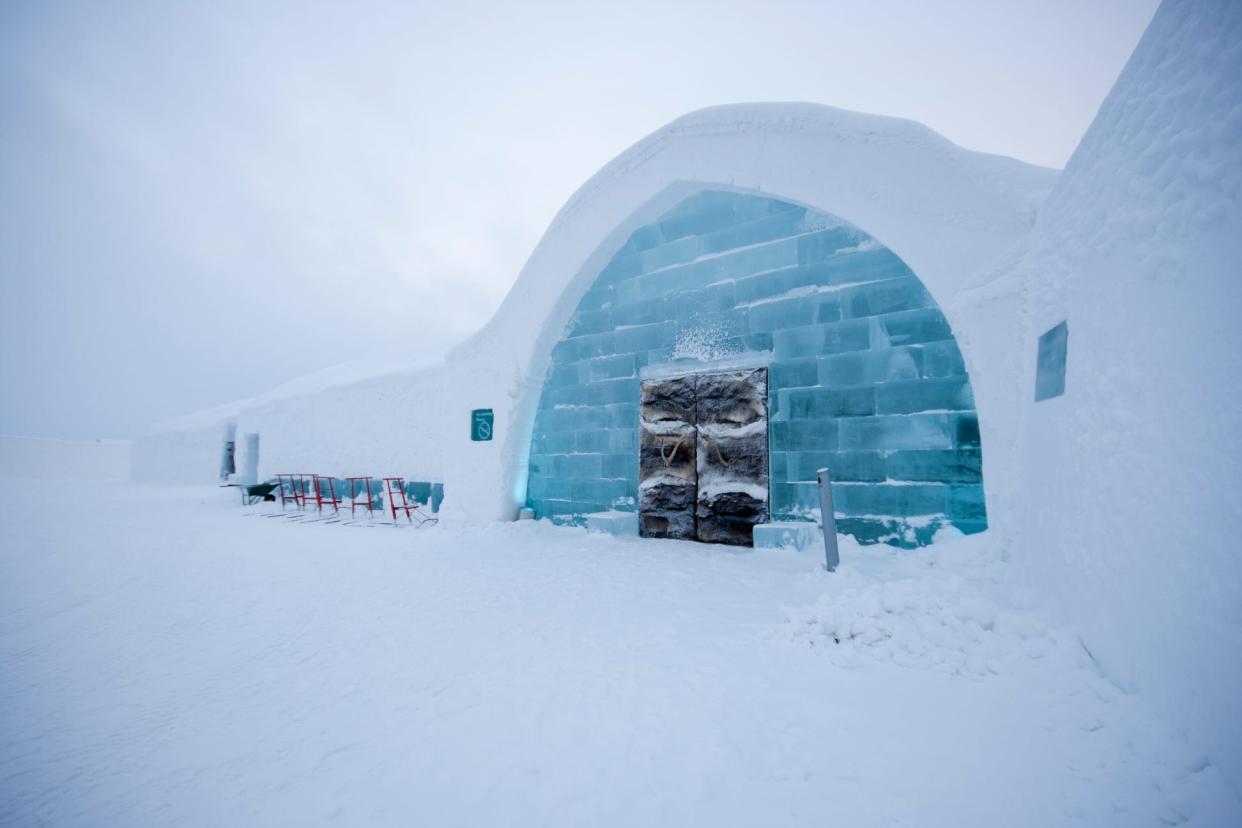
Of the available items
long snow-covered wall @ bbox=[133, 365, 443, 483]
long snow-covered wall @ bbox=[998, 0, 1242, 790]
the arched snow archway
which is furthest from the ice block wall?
long snow-covered wall @ bbox=[133, 365, 443, 483]

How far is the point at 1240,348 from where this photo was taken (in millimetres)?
1661

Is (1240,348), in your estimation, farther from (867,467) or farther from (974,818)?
(867,467)

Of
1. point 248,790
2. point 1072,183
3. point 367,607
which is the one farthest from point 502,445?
point 1072,183

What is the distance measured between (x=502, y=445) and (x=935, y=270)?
6.23 m

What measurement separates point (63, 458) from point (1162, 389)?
1846 inches

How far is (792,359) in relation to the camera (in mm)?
5586

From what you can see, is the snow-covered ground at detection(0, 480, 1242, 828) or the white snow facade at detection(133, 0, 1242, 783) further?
the white snow facade at detection(133, 0, 1242, 783)

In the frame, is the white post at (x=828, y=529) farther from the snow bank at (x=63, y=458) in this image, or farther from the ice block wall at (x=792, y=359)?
the snow bank at (x=63, y=458)

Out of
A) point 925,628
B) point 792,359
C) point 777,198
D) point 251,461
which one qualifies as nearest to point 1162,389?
point 925,628

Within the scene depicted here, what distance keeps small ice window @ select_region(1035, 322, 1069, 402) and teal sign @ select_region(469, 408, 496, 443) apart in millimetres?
6943

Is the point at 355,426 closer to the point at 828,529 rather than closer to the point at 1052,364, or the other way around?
the point at 828,529

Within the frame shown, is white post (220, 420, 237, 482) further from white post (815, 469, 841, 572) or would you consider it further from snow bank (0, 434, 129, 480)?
white post (815, 469, 841, 572)

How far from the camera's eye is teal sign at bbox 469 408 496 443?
8047 mm

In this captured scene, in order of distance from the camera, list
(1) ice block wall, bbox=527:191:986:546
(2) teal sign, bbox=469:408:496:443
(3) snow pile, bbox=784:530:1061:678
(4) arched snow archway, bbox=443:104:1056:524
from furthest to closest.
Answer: (2) teal sign, bbox=469:408:496:443 < (1) ice block wall, bbox=527:191:986:546 < (4) arched snow archway, bbox=443:104:1056:524 < (3) snow pile, bbox=784:530:1061:678
